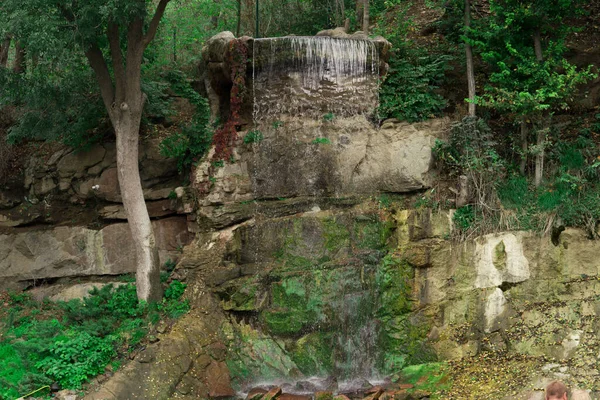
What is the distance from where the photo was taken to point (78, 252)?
43.7 ft

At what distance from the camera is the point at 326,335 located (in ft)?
36.6

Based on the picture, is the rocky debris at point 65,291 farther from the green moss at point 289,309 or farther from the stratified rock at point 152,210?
the green moss at point 289,309

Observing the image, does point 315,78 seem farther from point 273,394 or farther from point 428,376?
point 273,394

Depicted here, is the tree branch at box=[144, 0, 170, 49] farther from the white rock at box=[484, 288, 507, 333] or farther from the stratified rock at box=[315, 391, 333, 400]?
the white rock at box=[484, 288, 507, 333]

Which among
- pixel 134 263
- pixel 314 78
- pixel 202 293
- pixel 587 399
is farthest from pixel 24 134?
pixel 587 399

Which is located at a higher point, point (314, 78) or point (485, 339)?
point (314, 78)

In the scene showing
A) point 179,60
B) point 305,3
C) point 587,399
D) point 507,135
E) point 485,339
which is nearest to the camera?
point 587,399

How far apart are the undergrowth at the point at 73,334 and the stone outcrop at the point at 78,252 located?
2.36ft

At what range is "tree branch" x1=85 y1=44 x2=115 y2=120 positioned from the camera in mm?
11727

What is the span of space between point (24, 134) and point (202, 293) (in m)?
4.96

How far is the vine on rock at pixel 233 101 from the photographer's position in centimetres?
1271

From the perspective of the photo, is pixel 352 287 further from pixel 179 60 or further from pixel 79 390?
pixel 179 60

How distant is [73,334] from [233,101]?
5.21 m

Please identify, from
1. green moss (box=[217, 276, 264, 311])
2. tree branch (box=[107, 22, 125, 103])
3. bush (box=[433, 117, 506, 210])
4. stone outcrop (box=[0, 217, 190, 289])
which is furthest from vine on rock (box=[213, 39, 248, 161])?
bush (box=[433, 117, 506, 210])
